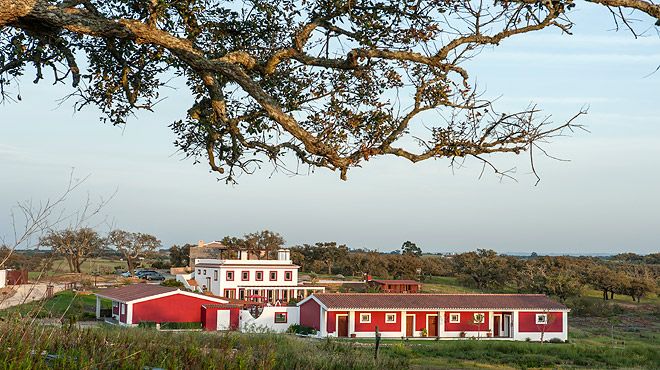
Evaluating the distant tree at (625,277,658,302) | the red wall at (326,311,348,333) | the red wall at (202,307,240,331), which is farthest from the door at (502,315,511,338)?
the distant tree at (625,277,658,302)

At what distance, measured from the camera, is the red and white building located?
43312 mm

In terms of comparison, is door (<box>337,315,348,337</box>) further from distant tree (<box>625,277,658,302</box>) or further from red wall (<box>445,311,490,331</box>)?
distant tree (<box>625,277,658,302</box>)

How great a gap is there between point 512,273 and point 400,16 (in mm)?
66505

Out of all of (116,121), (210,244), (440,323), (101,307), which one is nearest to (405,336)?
(440,323)

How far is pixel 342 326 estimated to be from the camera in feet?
142

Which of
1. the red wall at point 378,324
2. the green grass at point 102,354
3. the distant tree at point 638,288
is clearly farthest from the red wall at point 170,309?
the distant tree at point 638,288

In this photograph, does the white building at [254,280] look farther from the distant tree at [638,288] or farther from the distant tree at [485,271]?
the distant tree at [638,288]

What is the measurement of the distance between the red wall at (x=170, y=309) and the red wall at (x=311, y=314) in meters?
5.72

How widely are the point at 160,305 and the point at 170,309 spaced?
60 centimetres

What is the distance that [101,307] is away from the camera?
49406mm

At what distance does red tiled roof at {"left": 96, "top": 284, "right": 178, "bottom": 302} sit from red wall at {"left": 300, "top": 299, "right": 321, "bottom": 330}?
306 inches

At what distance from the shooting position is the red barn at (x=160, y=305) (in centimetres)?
4206

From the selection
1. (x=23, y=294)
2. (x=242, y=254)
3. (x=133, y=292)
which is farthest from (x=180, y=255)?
(x=23, y=294)

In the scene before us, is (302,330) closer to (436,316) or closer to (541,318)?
(436,316)
